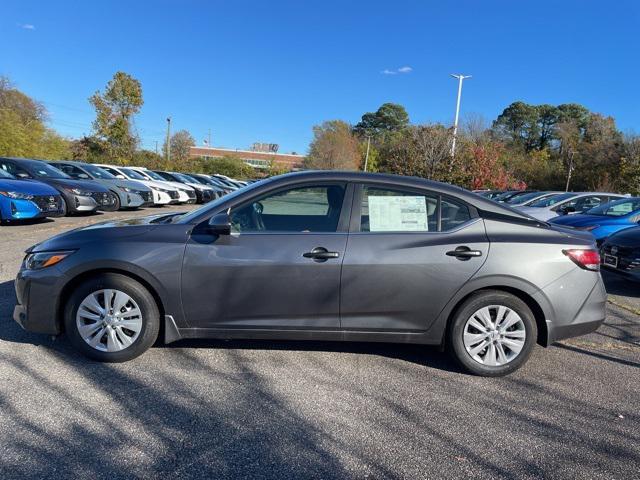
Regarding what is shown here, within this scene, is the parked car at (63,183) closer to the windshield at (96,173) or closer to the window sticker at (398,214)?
the windshield at (96,173)

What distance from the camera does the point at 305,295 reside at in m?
3.73

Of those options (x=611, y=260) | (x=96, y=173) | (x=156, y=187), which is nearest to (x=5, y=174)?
(x=96, y=173)

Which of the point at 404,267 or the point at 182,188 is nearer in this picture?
the point at 404,267

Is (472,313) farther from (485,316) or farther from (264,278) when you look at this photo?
(264,278)

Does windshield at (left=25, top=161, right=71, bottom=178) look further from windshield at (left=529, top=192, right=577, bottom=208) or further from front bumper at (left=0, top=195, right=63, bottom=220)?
windshield at (left=529, top=192, right=577, bottom=208)

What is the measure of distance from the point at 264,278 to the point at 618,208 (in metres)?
9.22

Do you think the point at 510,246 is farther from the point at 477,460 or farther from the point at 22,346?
the point at 22,346

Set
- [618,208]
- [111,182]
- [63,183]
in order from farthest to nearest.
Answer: [111,182] < [63,183] < [618,208]

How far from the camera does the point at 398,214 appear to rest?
155 inches

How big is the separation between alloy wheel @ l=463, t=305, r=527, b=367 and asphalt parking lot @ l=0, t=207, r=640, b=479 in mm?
249

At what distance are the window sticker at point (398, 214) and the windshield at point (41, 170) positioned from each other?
1156 cm

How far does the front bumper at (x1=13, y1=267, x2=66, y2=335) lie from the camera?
3.74m

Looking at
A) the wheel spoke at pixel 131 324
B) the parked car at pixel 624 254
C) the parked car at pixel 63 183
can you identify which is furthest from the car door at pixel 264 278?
the parked car at pixel 63 183

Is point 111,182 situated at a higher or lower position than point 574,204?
lower
